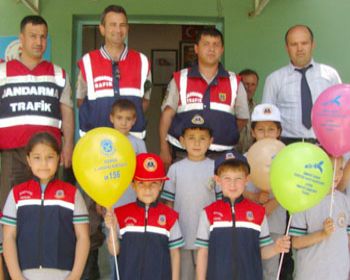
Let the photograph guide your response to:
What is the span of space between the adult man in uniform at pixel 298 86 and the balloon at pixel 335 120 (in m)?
0.71

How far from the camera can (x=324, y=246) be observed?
2898 millimetres

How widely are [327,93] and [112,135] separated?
1233 millimetres

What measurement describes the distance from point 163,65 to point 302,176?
19.0 feet

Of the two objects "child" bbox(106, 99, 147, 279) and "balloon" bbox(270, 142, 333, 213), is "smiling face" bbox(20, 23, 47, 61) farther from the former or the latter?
"balloon" bbox(270, 142, 333, 213)

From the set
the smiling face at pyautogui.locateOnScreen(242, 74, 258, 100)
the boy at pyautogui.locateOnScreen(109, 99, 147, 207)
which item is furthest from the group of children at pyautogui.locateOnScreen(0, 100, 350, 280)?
the smiling face at pyautogui.locateOnScreen(242, 74, 258, 100)

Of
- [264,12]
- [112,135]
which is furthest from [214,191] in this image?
[264,12]

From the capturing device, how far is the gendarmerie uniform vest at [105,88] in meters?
3.50

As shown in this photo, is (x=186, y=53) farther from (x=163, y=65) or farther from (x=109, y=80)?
(x=109, y=80)

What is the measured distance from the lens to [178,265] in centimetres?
289

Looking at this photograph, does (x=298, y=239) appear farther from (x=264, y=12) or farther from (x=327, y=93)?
(x=264, y=12)

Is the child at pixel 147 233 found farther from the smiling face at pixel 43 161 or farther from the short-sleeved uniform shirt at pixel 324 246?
the short-sleeved uniform shirt at pixel 324 246

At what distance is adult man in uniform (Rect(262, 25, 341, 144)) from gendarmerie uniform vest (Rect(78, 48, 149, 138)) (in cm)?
96

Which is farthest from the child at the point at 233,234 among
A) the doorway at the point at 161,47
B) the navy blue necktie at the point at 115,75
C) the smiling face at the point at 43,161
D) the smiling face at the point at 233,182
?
the doorway at the point at 161,47

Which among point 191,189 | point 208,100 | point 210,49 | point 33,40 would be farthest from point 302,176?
point 33,40
